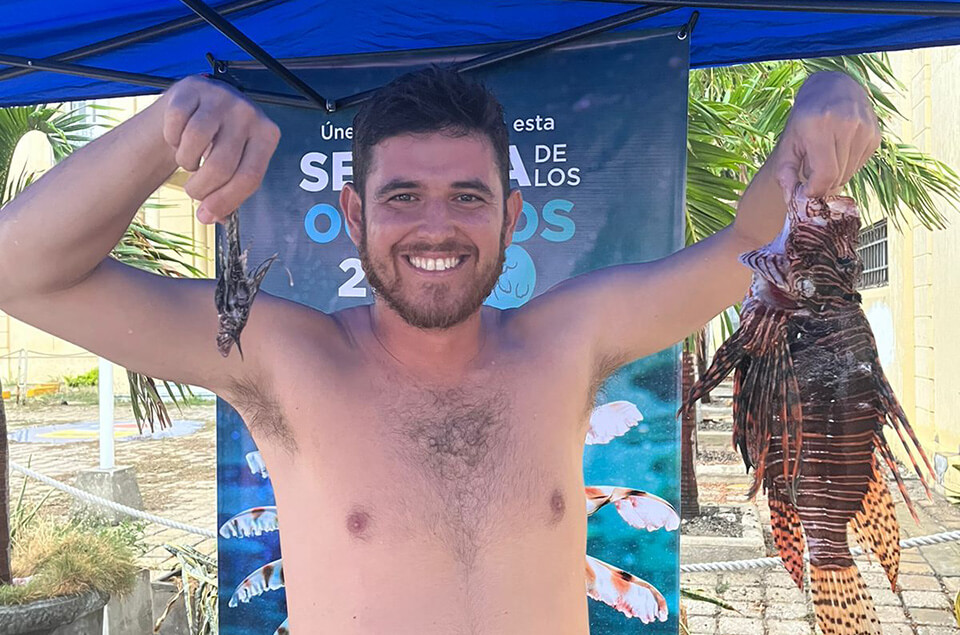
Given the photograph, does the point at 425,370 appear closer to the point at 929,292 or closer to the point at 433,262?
the point at 433,262

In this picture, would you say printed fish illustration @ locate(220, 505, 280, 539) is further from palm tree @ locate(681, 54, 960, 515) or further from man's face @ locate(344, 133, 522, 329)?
palm tree @ locate(681, 54, 960, 515)

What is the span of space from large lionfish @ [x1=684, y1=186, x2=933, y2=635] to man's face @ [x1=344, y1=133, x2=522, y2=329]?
0.77 m

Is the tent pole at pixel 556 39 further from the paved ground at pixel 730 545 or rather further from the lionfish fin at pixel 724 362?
the paved ground at pixel 730 545

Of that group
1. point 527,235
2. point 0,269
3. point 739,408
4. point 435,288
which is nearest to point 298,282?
point 527,235

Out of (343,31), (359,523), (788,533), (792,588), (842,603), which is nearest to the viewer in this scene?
(842,603)

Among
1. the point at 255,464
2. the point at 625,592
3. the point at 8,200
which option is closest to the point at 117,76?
the point at 255,464

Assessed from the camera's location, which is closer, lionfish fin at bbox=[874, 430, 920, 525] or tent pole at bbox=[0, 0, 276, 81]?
lionfish fin at bbox=[874, 430, 920, 525]

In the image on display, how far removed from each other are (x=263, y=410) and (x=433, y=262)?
618 millimetres

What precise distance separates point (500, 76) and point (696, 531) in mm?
5793

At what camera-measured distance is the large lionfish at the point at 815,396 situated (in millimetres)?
1394

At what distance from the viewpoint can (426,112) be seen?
2084 millimetres

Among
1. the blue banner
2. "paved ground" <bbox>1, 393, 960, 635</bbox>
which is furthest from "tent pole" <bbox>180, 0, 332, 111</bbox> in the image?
"paved ground" <bbox>1, 393, 960, 635</bbox>

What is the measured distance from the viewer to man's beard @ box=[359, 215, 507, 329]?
208 centimetres

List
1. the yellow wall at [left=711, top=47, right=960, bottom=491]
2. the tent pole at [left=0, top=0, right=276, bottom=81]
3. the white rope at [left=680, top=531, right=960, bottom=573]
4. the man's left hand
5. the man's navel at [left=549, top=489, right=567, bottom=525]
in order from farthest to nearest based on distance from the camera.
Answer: the yellow wall at [left=711, top=47, right=960, bottom=491], the white rope at [left=680, top=531, right=960, bottom=573], the tent pole at [left=0, top=0, right=276, bottom=81], the man's navel at [left=549, top=489, right=567, bottom=525], the man's left hand
